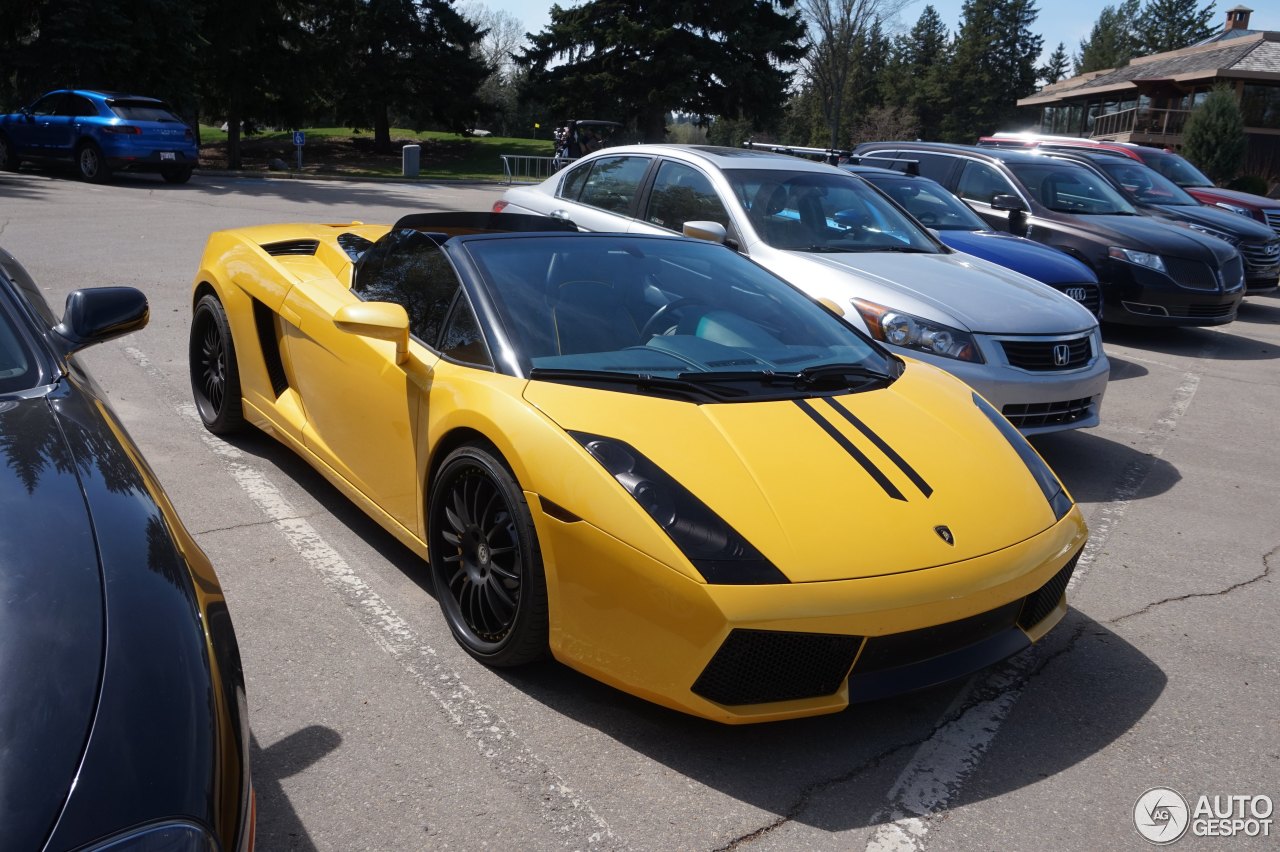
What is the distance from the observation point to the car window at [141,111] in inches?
752

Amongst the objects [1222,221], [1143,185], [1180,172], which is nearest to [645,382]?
[1222,221]

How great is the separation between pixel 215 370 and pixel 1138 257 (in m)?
8.11

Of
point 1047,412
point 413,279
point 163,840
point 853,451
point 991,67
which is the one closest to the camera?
point 163,840

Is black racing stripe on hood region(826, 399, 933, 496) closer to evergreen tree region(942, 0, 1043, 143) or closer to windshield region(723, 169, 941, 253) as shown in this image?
windshield region(723, 169, 941, 253)

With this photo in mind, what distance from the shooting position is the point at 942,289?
6.05 m

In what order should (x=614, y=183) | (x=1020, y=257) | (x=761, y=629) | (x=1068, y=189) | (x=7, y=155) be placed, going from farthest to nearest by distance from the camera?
(x=7, y=155) → (x=1068, y=189) → (x=1020, y=257) → (x=614, y=183) → (x=761, y=629)

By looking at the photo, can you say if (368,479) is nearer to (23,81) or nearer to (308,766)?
(308,766)

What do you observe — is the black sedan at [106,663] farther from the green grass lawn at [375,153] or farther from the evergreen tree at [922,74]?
the evergreen tree at [922,74]

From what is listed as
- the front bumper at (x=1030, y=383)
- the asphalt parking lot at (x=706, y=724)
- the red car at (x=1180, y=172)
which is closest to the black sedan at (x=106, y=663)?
the asphalt parking lot at (x=706, y=724)

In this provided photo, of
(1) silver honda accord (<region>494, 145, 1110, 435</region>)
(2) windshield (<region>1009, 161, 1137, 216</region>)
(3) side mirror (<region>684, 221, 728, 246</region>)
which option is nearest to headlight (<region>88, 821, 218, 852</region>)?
(1) silver honda accord (<region>494, 145, 1110, 435</region>)

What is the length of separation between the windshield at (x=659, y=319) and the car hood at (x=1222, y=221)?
Answer: 9835 mm

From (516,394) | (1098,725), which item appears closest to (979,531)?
(1098,725)

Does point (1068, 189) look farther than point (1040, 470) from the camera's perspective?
Yes

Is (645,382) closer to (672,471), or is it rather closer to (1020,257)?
(672,471)
